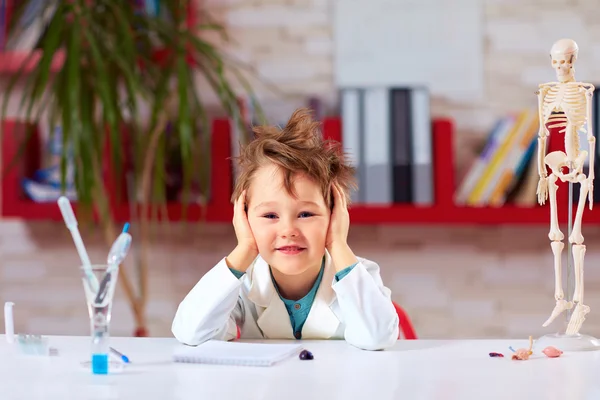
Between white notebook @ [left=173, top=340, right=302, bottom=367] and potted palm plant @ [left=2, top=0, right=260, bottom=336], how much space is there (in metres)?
1.17

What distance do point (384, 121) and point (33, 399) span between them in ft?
5.92

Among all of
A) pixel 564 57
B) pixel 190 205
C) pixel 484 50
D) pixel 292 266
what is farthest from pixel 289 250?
pixel 484 50

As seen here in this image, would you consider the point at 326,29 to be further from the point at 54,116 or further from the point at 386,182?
the point at 54,116

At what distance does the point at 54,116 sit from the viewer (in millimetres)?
2416

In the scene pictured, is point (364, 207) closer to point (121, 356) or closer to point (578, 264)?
point (578, 264)

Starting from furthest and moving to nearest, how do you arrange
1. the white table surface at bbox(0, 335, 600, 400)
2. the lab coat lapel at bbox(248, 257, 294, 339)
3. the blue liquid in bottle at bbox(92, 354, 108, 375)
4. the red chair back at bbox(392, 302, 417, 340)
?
1. the red chair back at bbox(392, 302, 417, 340)
2. the lab coat lapel at bbox(248, 257, 294, 339)
3. the blue liquid in bottle at bbox(92, 354, 108, 375)
4. the white table surface at bbox(0, 335, 600, 400)

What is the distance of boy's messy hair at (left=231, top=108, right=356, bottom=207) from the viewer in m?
1.44

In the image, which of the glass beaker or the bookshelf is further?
the bookshelf

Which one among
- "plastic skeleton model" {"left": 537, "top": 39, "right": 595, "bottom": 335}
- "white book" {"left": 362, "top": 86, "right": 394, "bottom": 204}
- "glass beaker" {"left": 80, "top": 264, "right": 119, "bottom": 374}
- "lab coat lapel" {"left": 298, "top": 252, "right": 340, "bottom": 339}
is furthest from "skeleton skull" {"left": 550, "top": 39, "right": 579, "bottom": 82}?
"white book" {"left": 362, "top": 86, "right": 394, "bottom": 204}

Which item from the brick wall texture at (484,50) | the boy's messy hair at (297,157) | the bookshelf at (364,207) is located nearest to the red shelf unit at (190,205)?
the bookshelf at (364,207)

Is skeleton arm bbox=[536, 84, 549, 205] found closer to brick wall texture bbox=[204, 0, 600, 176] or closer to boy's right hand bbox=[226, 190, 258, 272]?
boy's right hand bbox=[226, 190, 258, 272]

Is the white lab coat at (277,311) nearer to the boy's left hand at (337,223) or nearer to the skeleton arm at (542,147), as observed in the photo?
the boy's left hand at (337,223)

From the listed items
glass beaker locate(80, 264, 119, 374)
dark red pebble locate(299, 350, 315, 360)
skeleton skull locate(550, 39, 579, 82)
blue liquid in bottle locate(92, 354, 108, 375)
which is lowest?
dark red pebble locate(299, 350, 315, 360)

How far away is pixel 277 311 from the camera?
1512mm
